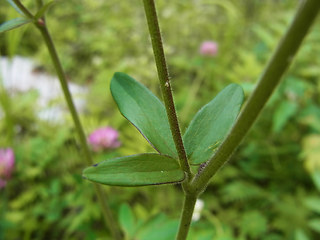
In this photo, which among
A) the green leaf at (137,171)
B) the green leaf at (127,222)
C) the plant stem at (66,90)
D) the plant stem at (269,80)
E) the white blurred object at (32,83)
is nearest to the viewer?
the plant stem at (269,80)

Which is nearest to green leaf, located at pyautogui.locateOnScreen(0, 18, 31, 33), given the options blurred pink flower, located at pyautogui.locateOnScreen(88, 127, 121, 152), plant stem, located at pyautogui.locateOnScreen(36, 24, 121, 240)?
plant stem, located at pyautogui.locateOnScreen(36, 24, 121, 240)

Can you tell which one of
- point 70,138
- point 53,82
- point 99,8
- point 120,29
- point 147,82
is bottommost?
point 70,138

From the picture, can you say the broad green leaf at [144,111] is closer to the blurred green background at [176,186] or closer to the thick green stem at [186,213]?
the thick green stem at [186,213]

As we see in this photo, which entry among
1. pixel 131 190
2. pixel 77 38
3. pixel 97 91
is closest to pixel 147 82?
pixel 97 91

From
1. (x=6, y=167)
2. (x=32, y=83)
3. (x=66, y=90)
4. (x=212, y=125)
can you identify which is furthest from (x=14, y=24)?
(x=32, y=83)

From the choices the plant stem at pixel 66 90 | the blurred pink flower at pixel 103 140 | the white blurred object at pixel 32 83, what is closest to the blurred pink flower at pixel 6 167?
the blurred pink flower at pixel 103 140

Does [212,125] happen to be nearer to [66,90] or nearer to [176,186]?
[66,90]

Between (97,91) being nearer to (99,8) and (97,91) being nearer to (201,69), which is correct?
(201,69)

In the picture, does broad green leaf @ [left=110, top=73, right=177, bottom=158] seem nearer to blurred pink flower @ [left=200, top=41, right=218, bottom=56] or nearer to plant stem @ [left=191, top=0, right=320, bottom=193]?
plant stem @ [left=191, top=0, right=320, bottom=193]
